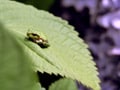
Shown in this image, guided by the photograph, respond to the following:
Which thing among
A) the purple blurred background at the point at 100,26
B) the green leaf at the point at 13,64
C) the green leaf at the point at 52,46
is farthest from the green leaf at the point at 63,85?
the purple blurred background at the point at 100,26

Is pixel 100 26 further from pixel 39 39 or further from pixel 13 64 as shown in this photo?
pixel 13 64

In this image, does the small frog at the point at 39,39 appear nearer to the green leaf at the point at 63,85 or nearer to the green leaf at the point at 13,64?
the green leaf at the point at 63,85

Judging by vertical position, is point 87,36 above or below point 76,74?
below

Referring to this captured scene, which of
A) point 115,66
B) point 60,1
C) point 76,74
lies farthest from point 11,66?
point 60,1

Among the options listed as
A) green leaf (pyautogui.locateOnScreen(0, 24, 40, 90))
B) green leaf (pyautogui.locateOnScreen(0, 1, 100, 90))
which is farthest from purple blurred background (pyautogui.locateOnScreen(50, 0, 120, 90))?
green leaf (pyautogui.locateOnScreen(0, 24, 40, 90))

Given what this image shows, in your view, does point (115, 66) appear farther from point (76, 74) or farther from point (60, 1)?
point (76, 74)
